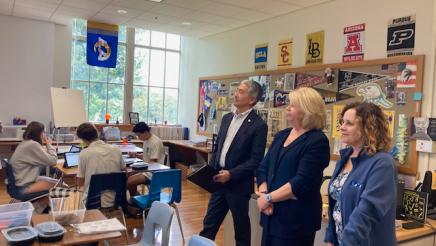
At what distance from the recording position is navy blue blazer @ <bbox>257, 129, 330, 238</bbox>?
1.89m

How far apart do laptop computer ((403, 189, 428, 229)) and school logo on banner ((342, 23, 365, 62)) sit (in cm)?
193

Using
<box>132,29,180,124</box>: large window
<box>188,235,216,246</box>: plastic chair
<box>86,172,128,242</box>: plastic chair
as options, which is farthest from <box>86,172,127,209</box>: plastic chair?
<box>132,29,180,124</box>: large window

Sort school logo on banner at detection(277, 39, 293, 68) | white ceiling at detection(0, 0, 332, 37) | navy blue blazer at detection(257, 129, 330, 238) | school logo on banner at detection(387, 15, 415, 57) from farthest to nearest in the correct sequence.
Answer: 1. school logo on banner at detection(277, 39, 293, 68)
2. white ceiling at detection(0, 0, 332, 37)
3. school logo on banner at detection(387, 15, 415, 57)
4. navy blue blazer at detection(257, 129, 330, 238)

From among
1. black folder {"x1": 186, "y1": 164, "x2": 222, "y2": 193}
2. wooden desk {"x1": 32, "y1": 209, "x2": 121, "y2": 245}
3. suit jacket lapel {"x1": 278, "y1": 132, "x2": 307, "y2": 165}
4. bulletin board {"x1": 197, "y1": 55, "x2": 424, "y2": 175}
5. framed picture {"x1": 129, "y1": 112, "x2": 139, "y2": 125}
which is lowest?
wooden desk {"x1": 32, "y1": 209, "x2": 121, "y2": 245}

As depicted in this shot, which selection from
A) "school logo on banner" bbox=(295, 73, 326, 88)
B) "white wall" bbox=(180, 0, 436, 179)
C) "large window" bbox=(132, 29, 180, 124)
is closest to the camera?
"white wall" bbox=(180, 0, 436, 179)

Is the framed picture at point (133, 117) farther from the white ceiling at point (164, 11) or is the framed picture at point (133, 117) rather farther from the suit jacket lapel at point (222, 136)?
the suit jacket lapel at point (222, 136)

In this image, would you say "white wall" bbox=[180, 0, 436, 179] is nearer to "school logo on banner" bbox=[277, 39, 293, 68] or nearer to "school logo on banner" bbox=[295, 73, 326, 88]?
"school logo on banner" bbox=[277, 39, 293, 68]

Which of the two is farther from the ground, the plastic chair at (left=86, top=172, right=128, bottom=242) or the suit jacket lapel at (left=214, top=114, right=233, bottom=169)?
the suit jacket lapel at (left=214, top=114, right=233, bottom=169)

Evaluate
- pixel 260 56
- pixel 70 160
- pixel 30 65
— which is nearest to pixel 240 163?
pixel 70 160

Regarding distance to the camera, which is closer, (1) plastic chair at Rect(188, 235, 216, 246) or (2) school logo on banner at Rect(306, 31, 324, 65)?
(1) plastic chair at Rect(188, 235, 216, 246)

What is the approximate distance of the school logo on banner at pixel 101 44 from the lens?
263 inches

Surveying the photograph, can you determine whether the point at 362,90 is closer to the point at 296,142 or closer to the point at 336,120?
the point at 336,120

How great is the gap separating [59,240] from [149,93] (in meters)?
6.76

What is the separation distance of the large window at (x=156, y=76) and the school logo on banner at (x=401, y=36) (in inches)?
226
